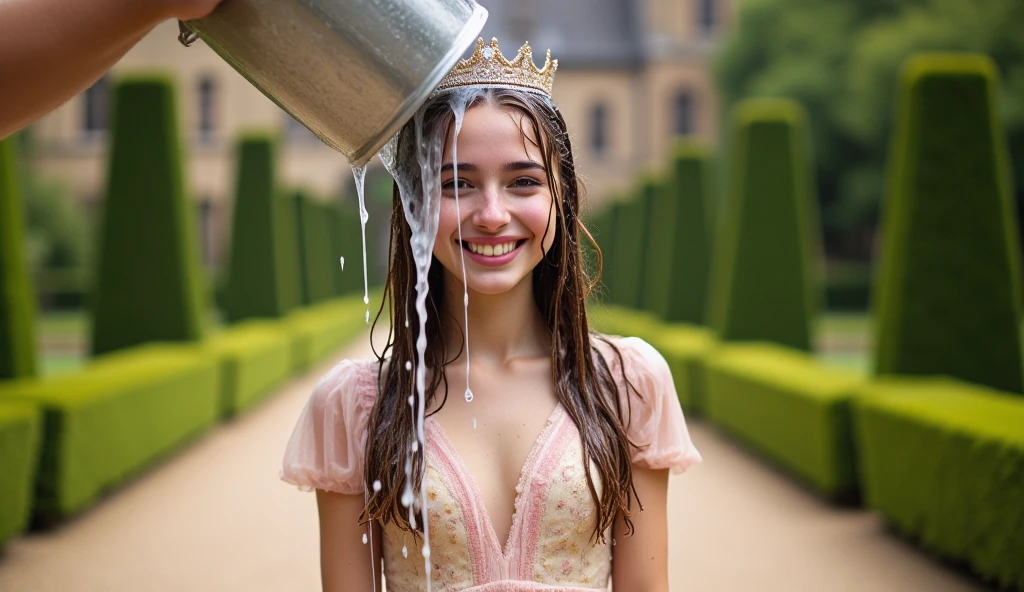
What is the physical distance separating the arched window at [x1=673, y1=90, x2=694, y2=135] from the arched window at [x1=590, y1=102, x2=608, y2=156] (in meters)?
2.74

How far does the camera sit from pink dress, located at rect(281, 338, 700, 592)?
175 centimetres

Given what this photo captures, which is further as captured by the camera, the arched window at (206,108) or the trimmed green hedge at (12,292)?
the arched window at (206,108)

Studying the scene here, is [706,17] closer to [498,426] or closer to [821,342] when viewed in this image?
[821,342]

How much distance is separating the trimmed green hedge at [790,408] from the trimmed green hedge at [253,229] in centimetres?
629

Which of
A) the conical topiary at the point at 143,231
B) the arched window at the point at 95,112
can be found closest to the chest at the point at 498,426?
the conical topiary at the point at 143,231

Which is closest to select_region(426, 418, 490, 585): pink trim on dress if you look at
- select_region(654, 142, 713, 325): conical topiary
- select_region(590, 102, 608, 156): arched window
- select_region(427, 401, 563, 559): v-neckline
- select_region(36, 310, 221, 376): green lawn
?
select_region(427, 401, 563, 559): v-neckline

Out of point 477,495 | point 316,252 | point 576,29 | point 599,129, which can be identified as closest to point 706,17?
point 576,29

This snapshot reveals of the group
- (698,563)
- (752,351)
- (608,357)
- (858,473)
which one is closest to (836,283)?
(752,351)

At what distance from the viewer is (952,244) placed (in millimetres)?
5832

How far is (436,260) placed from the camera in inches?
77.0

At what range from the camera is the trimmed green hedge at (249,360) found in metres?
9.71

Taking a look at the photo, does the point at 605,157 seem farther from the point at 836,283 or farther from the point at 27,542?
the point at 27,542

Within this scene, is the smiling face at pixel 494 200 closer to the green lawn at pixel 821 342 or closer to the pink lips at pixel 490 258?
the pink lips at pixel 490 258

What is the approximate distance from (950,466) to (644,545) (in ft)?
11.0
